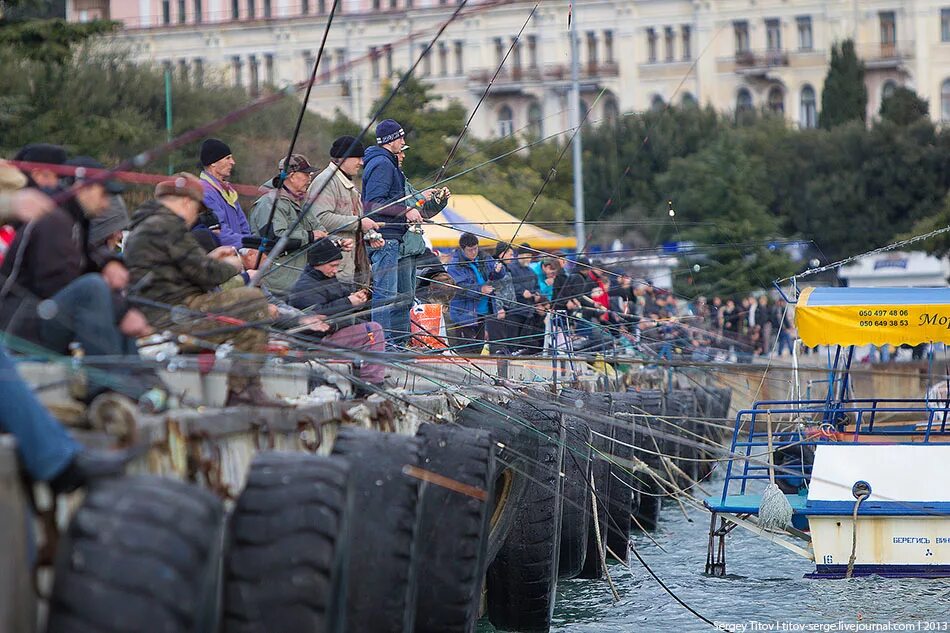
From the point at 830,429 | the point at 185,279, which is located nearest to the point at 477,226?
the point at 830,429

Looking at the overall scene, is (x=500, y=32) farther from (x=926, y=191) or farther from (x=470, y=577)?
(x=470, y=577)

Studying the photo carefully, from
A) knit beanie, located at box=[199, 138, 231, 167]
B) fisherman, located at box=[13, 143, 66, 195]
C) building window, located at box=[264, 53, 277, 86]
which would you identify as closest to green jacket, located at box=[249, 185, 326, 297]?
knit beanie, located at box=[199, 138, 231, 167]

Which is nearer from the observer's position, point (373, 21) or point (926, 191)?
point (926, 191)

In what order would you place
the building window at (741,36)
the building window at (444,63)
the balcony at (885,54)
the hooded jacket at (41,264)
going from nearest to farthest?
the hooded jacket at (41,264) < the balcony at (885,54) < the building window at (444,63) < the building window at (741,36)

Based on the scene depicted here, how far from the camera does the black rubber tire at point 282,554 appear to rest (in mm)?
7332

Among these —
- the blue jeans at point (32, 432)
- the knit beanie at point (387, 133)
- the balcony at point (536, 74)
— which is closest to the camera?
the blue jeans at point (32, 432)

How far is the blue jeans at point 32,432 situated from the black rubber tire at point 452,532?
12.1 ft

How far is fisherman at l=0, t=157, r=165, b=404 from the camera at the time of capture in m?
7.96

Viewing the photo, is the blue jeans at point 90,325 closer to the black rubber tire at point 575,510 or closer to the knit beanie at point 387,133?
the knit beanie at point 387,133

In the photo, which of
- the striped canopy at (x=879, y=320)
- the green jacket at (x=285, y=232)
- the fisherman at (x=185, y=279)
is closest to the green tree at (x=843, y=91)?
the striped canopy at (x=879, y=320)

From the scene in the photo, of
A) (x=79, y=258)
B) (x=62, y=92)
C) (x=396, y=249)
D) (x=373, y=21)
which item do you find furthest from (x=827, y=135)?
(x=79, y=258)

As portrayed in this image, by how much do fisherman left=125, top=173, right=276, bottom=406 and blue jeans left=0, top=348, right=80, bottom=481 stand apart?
2.76 metres

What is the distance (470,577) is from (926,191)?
60.8m

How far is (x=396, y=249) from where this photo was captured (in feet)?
48.1
